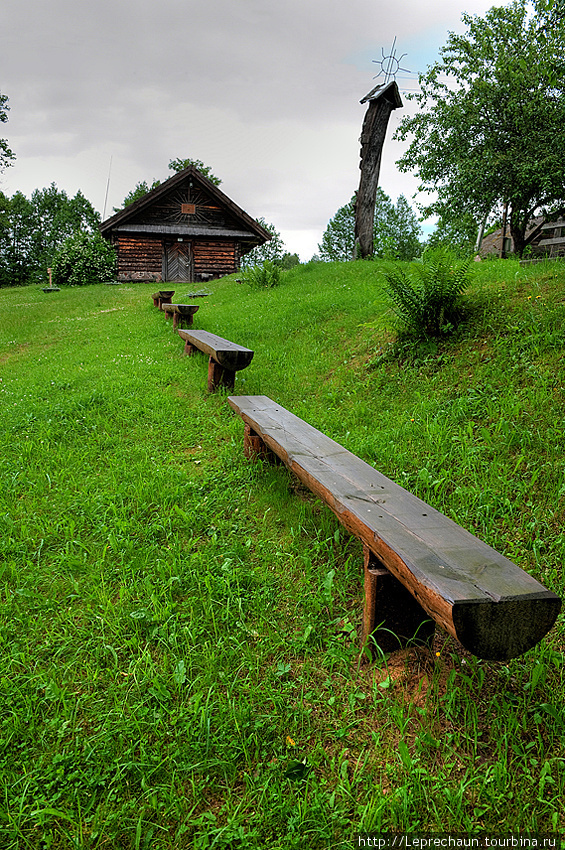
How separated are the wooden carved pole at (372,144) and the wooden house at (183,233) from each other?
34.9 feet

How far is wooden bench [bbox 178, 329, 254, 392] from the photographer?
5289mm

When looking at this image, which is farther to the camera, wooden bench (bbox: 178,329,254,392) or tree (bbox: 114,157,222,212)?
tree (bbox: 114,157,222,212)

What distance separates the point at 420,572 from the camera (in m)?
1.68

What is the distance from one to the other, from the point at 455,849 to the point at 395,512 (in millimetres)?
1120

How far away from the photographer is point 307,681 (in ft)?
6.90

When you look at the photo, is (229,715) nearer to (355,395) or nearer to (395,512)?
(395,512)

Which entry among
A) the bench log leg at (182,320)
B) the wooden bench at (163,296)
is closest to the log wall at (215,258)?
the wooden bench at (163,296)

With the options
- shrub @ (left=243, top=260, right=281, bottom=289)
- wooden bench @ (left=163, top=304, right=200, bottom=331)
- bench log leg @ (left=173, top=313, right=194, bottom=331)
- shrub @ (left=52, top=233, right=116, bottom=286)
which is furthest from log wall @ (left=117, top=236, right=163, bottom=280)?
bench log leg @ (left=173, top=313, right=194, bottom=331)

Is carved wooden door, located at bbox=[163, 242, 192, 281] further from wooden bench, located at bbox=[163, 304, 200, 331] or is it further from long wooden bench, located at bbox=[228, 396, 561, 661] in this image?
long wooden bench, located at bbox=[228, 396, 561, 661]

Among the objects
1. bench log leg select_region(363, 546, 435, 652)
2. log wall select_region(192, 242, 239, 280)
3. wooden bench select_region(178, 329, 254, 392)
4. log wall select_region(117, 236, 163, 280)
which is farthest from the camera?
log wall select_region(192, 242, 239, 280)

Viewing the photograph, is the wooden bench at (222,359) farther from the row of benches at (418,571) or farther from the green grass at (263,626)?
the row of benches at (418,571)

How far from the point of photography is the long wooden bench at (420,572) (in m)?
1.55

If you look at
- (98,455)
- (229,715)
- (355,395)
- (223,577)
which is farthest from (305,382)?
(229,715)

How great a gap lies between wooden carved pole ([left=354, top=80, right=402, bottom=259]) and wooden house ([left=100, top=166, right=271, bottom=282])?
1063 cm
